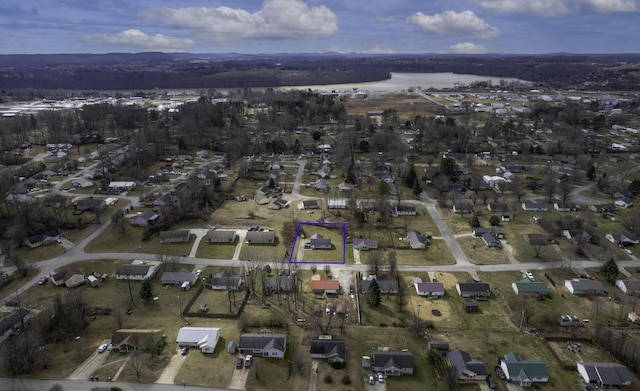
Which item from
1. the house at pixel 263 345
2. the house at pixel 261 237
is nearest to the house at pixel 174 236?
the house at pixel 261 237

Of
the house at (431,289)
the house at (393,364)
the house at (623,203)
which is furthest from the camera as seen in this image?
the house at (623,203)

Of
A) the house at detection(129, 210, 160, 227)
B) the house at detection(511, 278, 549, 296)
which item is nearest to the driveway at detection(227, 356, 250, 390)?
the house at detection(511, 278, 549, 296)

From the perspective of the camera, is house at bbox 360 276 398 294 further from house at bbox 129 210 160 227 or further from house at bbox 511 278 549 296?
house at bbox 129 210 160 227

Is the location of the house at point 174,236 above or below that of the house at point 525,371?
above

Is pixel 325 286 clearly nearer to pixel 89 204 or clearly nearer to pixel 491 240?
pixel 491 240

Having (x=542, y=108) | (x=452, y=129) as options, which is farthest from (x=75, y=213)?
(x=542, y=108)

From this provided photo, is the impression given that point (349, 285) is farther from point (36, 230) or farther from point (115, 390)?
point (36, 230)

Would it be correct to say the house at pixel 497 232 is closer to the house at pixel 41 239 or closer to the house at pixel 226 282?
the house at pixel 226 282
